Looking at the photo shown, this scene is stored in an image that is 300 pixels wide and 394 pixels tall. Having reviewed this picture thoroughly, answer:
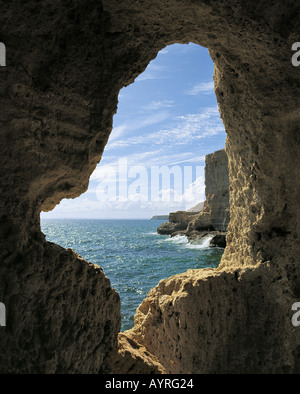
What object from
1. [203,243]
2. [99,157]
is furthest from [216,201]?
[99,157]

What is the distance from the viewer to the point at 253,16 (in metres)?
3.13

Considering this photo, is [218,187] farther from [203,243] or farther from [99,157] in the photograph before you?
[99,157]

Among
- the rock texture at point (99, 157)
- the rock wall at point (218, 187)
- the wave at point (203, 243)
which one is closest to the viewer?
the rock texture at point (99, 157)

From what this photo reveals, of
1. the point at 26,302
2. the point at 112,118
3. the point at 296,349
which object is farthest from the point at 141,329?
the point at 112,118

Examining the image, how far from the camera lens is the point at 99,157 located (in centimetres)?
330

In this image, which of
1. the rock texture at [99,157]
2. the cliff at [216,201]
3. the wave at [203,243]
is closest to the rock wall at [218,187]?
the cliff at [216,201]

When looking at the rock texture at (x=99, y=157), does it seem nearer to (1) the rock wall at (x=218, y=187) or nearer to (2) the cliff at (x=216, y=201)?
(2) the cliff at (x=216, y=201)

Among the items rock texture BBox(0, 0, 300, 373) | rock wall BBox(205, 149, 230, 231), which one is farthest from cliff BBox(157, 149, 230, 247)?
rock texture BBox(0, 0, 300, 373)

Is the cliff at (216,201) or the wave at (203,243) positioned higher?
the cliff at (216,201)

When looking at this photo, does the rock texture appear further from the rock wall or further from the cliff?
the rock wall

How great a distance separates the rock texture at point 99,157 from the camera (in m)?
2.55

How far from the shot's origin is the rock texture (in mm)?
2551
